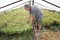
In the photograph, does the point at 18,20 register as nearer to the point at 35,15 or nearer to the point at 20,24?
the point at 20,24

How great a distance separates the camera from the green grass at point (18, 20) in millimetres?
4824

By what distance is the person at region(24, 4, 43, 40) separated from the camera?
164 inches

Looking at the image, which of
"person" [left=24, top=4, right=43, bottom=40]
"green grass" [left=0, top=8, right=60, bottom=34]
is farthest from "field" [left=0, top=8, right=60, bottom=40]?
"person" [left=24, top=4, right=43, bottom=40]

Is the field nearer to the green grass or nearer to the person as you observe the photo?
the green grass

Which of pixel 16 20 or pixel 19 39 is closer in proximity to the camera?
pixel 19 39

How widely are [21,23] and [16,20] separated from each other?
19cm

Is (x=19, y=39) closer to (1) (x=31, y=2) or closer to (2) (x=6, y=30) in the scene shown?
(2) (x=6, y=30)

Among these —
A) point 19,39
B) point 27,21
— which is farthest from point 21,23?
point 19,39

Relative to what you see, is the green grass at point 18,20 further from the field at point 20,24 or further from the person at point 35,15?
the person at point 35,15

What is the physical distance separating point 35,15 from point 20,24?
2.37 ft

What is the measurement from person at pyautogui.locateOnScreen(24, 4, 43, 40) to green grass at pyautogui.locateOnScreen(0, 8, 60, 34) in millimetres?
202

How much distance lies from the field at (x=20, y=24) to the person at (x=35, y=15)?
0.65ft

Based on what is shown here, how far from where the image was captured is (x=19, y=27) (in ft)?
15.9

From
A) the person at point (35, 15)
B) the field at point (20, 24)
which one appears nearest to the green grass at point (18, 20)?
the field at point (20, 24)
